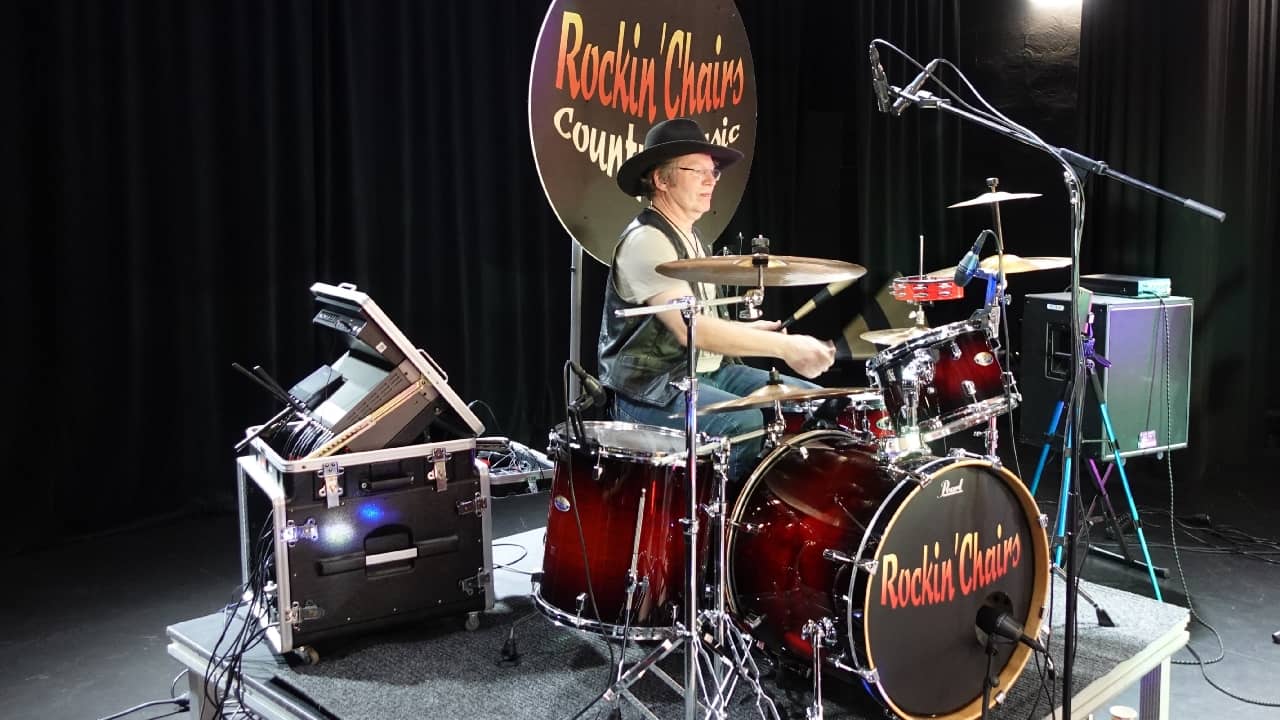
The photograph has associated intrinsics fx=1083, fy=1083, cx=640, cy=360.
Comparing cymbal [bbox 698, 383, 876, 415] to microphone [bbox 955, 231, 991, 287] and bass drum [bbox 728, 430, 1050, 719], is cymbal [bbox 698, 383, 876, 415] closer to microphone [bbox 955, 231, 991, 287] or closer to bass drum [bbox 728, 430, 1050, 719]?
bass drum [bbox 728, 430, 1050, 719]

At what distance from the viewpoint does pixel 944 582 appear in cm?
217

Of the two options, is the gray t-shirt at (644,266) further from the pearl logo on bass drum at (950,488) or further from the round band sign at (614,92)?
the pearl logo on bass drum at (950,488)

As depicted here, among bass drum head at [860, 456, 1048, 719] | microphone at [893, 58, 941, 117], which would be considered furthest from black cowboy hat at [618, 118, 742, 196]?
bass drum head at [860, 456, 1048, 719]

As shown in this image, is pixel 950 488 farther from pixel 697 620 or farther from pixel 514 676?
pixel 514 676

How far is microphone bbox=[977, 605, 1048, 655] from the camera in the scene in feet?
7.28

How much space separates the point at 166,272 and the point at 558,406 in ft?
5.91

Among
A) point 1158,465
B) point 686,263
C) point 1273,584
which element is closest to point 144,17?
point 686,263

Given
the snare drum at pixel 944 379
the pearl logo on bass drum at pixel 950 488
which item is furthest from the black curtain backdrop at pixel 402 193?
the pearl logo on bass drum at pixel 950 488

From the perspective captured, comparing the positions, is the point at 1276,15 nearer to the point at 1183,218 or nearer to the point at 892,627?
the point at 1183,218

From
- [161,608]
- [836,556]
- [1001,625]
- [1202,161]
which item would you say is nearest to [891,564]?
[836,556]

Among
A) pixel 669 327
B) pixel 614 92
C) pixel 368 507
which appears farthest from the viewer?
pixel 614 92

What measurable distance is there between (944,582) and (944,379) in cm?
47

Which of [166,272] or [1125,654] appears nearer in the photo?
[1125,654]

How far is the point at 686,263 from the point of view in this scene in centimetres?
216
